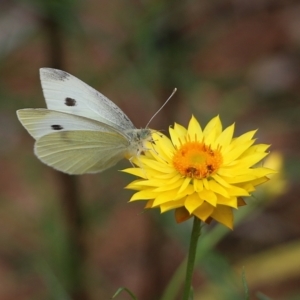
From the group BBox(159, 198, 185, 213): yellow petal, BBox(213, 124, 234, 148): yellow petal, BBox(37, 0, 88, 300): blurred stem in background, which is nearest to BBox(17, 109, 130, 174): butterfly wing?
BBox(213, 124, 234, 148): yellow petal

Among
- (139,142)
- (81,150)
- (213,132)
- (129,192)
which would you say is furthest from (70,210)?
→ (213,132)

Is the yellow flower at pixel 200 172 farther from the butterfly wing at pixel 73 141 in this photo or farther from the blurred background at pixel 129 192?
the blurred background at pixel 129 192

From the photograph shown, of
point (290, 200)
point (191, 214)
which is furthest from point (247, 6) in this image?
point (191, 214)

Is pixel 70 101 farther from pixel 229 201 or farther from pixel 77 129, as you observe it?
pixel 229 201

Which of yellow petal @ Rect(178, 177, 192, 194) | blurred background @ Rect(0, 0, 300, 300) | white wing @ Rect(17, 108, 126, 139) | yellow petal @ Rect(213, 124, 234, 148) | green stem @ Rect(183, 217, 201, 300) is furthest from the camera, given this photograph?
blurred background @ Rect(0, 0, 300, 300)

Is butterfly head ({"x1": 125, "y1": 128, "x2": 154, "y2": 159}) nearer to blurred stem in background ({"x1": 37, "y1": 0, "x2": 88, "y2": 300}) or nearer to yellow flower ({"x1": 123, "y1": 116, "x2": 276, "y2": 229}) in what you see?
yellow flower ({"x1": 123, "y1": 116, "x2": 276, "y2": 229})

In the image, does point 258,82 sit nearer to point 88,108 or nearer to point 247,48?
point 247,48
